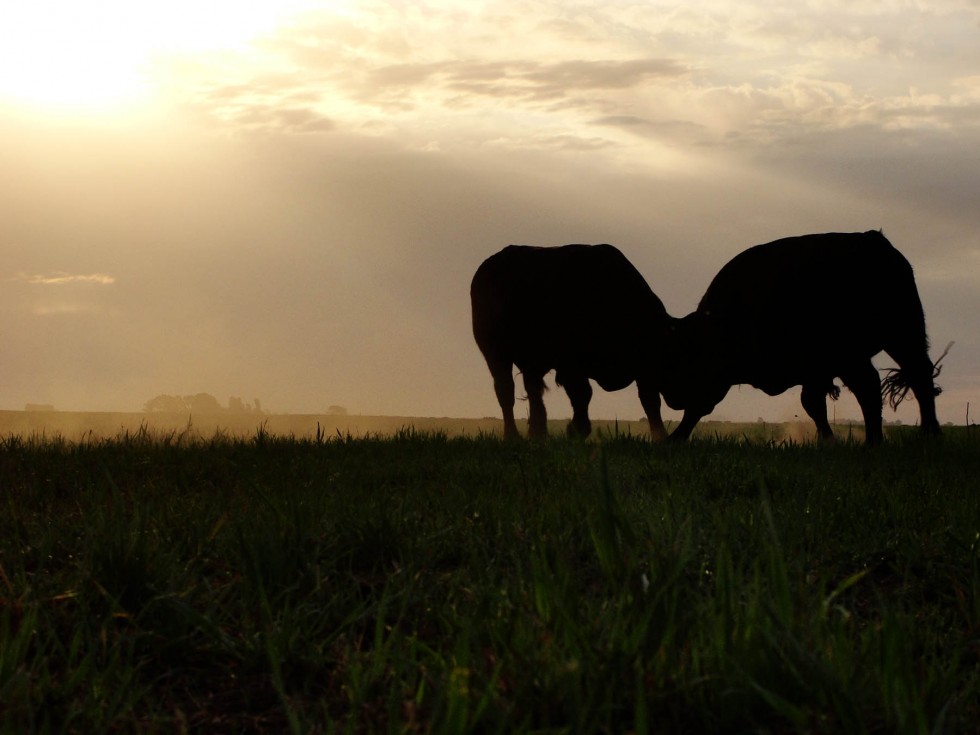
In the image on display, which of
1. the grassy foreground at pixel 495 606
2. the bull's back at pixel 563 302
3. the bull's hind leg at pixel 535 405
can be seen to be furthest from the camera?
the bull's hind leg at pixel 535 405

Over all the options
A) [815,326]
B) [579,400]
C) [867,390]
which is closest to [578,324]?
[579,400]

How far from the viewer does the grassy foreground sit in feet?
6.02

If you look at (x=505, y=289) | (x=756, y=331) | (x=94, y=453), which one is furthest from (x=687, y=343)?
(x=94, y=453)

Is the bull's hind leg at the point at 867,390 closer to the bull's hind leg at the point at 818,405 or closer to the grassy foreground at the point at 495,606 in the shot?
the bull's hind leg at the point at 818,405

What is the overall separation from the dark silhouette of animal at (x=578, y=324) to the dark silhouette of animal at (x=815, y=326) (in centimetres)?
64

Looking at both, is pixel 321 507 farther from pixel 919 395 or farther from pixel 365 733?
pixel 919 395

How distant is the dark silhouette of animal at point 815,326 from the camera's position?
8641 millimetres

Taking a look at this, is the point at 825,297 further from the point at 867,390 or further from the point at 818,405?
the point at 818,405

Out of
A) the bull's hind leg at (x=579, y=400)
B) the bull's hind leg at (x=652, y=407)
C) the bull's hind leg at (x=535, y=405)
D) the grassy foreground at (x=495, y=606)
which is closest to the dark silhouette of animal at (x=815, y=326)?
the bull's hind leg at (x=652, y=407)

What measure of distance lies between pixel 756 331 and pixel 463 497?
227 inches

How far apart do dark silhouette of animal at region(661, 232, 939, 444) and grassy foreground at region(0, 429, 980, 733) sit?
382 centimetres

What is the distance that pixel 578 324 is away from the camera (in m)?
10.0

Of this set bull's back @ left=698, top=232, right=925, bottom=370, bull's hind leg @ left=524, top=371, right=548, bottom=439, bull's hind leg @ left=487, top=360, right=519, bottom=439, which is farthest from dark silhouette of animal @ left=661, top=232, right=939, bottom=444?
bull's hind leg @ left=487, top=360, right=519, bottom=439

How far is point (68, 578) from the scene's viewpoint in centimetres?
294
